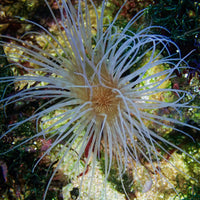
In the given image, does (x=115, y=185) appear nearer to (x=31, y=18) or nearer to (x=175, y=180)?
(x=175, y=180)

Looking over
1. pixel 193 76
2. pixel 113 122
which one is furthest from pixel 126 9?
pixel 113 122

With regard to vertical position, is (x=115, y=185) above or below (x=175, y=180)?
above

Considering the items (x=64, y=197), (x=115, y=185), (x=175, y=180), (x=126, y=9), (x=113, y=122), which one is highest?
(x=126, y=9)

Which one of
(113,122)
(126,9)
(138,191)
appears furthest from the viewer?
(126,9)

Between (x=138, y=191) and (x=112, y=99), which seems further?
(x=138, y=191)

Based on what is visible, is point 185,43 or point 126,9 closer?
point 185,43

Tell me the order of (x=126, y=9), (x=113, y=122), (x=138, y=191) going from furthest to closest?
(x=126, y=9) < (x=138, y=191) < (x=113, y=122)

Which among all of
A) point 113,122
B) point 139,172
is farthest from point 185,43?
point 139,172

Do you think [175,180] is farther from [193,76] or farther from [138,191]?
[193,76]

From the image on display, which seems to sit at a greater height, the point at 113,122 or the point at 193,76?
the point at 193,76
